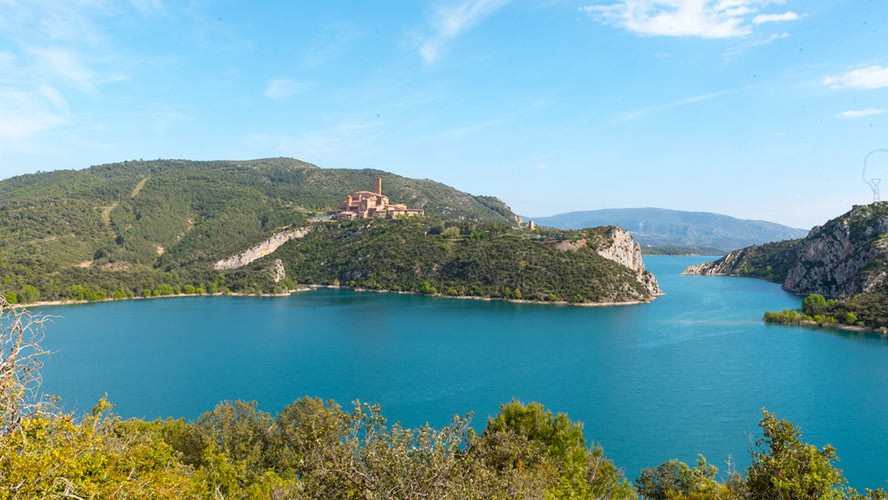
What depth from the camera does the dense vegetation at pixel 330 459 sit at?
A: 25.0 feet

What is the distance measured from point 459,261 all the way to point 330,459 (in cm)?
8353

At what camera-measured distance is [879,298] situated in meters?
63.9

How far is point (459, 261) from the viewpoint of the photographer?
311 ft

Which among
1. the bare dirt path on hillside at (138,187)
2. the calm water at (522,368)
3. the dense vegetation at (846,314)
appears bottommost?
the calm water at (522,368)

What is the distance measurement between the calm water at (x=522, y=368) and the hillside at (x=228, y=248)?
11665mm

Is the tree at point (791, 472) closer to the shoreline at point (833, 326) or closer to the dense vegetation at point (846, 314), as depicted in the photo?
the shoreline at point (833, 326)

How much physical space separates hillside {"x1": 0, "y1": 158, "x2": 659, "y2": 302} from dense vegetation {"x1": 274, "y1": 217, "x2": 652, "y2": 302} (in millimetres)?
253

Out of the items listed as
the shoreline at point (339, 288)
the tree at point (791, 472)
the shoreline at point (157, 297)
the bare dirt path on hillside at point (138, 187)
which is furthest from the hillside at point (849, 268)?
the bare dirt path on hillside at point (138, 187)

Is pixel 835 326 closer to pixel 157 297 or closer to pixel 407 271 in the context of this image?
pixel 407 271

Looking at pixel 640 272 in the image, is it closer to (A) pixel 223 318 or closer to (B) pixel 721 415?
(B) pixel 721 415

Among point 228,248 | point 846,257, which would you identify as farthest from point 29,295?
point 846,257

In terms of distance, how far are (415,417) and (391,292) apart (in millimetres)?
62913

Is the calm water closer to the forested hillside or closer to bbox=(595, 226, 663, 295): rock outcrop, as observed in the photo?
bbox=(595, 226, 663, 295): rock outcrop

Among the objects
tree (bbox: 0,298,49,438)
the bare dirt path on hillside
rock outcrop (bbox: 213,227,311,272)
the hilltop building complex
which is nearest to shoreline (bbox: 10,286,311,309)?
rock outcrop (bbox: 213,227,311,272)
